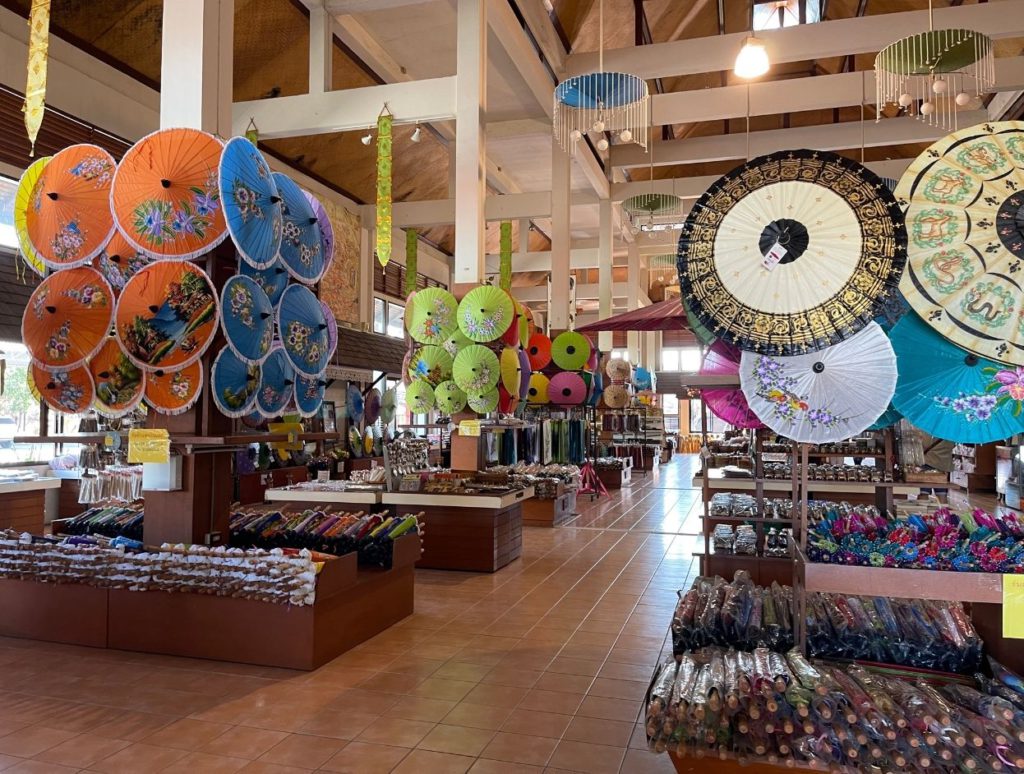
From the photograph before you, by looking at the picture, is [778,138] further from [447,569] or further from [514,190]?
[447,569]

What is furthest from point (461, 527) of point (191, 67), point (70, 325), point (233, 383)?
point (191, 67)

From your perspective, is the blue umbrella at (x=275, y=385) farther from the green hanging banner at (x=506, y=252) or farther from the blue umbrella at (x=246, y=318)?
the green hanging banner at (x=506, y=252)

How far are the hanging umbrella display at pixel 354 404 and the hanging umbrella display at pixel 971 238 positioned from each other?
12.9 m

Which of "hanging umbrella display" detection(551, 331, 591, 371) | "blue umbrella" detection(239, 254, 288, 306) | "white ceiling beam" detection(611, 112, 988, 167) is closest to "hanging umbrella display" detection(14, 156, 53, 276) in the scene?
"blue umbrella" detection(239, 254, 288, 306)

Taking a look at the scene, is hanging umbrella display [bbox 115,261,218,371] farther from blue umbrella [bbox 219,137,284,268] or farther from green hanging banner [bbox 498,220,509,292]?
green hanging banner [bbox 498,220,509,292]

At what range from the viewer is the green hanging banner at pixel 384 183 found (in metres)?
9.19

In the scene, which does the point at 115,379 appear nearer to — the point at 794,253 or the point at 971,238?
the point at 794,253

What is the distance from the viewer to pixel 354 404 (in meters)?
14.8

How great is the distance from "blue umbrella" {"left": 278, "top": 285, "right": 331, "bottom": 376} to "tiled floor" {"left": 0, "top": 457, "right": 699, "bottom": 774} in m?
1.85

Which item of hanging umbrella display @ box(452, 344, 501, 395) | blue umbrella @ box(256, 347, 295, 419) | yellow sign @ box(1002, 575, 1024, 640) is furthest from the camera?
hanging umbrella display @ box(452, 344, 501, 395)

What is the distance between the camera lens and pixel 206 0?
542 cm

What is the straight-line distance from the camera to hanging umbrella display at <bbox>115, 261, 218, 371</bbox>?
417cm

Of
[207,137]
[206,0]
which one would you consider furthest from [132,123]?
[207,137]

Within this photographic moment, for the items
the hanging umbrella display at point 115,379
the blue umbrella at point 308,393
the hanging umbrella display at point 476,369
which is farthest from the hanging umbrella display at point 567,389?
the hanging umbrella display at point 115,379
